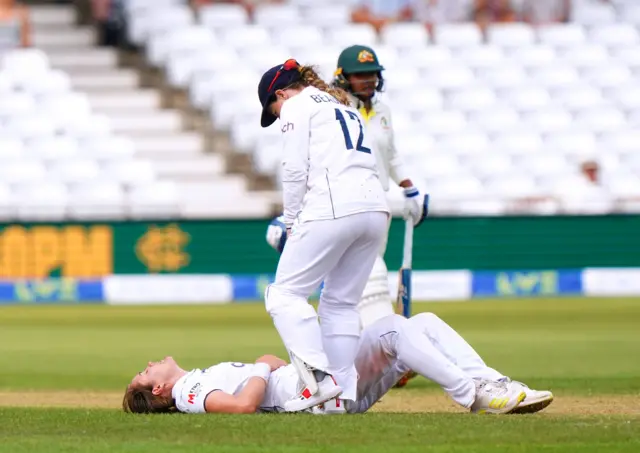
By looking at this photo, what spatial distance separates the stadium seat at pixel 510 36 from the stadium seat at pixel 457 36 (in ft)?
0.92

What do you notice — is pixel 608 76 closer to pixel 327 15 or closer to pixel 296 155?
pixel 327 15

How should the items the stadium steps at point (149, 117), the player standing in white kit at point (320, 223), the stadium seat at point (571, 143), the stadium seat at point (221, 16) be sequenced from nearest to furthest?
1. the player standing in white kit at point (320, 223)
2. the stadium steps at point (149, 117)
3. the stadium seat at point (571, 143)
4. the stadium seat at point (221, 16)

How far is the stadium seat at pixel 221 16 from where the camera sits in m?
22.2

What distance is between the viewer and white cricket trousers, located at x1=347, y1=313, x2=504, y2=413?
20.0 feet

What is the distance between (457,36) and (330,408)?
55.7 ft

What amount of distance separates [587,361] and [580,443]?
5271 millimetres

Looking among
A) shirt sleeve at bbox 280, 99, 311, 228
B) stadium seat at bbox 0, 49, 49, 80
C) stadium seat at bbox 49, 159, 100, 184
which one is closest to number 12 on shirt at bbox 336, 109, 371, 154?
shirt sleeve at bbox 280, 99, 311, 228

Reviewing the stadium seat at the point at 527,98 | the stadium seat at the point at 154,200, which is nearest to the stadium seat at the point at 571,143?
the stadium seat at the point at 527,98

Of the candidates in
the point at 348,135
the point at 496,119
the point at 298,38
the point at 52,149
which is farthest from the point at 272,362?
the point at 298,38

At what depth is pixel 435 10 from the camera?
23.0 m

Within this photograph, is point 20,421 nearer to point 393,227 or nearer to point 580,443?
point 580,443

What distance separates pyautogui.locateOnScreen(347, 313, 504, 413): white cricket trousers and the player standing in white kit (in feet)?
0.55

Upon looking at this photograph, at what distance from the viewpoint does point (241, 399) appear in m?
6.09

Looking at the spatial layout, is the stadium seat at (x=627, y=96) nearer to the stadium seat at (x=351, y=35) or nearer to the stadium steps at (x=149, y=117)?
the stadium seat at (x=351, y=35)
